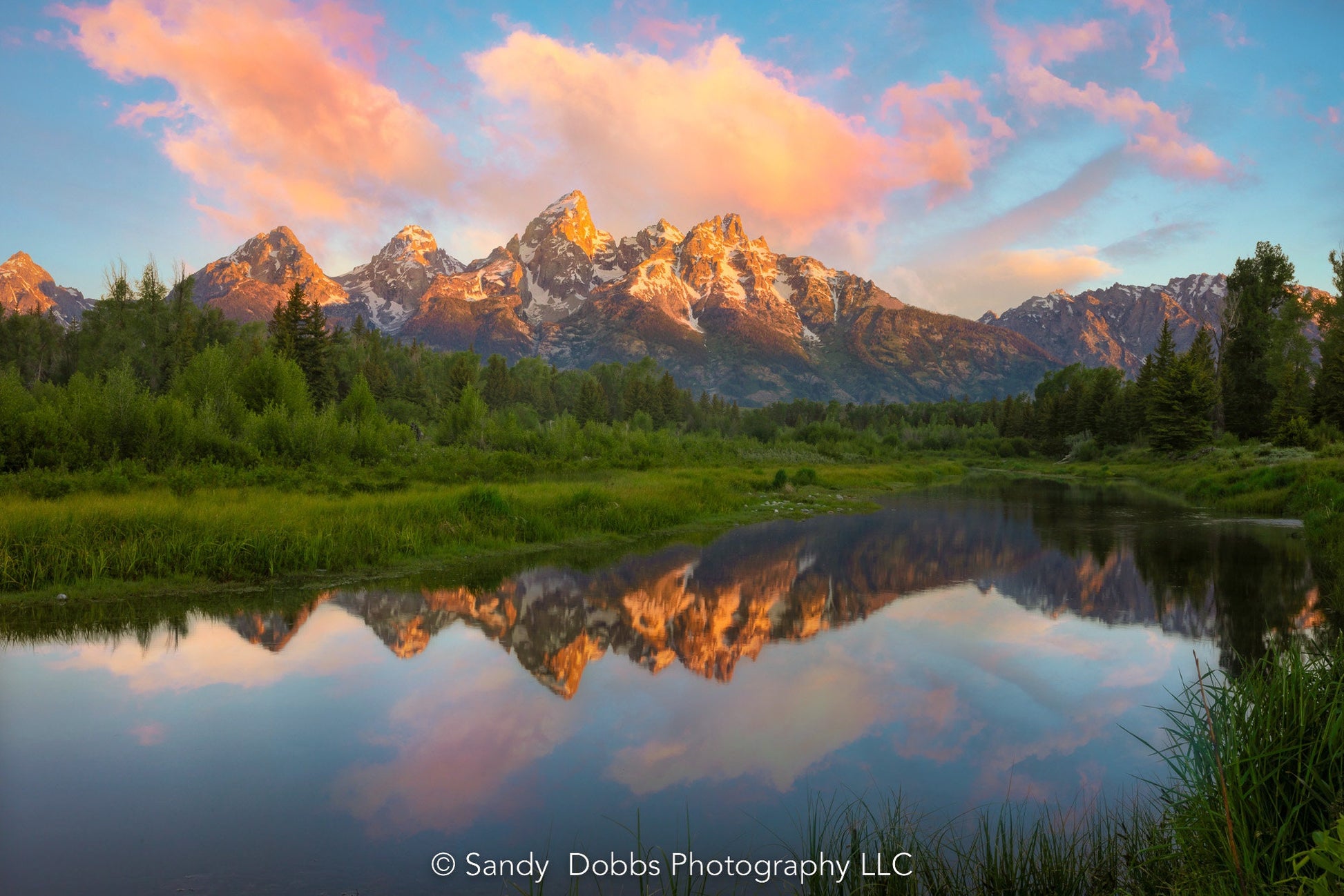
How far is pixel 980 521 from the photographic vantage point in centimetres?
2886

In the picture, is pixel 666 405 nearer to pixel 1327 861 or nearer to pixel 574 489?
pixel 574 489

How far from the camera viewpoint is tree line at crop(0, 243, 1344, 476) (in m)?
22.5

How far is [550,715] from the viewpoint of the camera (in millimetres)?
8344

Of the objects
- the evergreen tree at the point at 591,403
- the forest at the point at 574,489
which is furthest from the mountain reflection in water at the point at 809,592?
the evergreen tree at the point at 591,403

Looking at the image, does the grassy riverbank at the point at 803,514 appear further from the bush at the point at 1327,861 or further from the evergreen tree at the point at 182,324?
the evergreen tree at the point at 182,324

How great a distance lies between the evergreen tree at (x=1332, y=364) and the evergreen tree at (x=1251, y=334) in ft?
18.3

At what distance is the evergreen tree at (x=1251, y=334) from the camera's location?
58281 millimetres

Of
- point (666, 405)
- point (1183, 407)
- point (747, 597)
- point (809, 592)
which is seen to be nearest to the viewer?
point (747, 597)

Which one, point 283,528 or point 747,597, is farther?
point 283,528

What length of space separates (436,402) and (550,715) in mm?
80473

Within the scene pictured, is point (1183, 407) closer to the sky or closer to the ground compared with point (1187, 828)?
closer to the sky

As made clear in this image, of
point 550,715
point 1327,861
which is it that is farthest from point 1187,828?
point 550,715

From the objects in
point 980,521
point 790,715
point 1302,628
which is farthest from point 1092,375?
point 790,715

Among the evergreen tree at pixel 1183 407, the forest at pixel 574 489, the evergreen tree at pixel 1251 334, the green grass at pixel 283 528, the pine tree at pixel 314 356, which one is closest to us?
the forest at pixel 574 489
